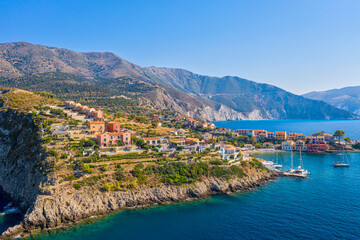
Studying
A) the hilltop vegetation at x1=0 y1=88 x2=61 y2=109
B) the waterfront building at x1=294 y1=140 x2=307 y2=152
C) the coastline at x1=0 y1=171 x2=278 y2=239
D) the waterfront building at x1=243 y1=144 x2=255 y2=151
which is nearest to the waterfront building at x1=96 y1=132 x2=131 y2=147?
the coastline at x1=0 y1=171 x2=278 y2=239

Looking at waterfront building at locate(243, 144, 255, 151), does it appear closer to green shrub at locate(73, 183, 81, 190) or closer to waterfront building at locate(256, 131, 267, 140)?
waterfront building at locate(256, 131, 267, 140)

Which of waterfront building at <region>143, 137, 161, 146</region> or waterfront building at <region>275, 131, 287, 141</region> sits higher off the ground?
waterfront building at <region>143, 137, 161, 146</region>

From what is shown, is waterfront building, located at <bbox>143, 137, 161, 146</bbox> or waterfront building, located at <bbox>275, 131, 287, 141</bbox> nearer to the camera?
waterfront building, located at <bbox>143, 137, 161, 146</bbox>

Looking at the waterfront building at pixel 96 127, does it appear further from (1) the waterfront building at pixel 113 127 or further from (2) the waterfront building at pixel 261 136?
(2) the waterfront building at pixel 261 136

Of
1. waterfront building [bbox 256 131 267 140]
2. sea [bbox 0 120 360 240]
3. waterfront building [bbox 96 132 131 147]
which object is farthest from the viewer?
waterfront building [bbox 256 131 267 140]

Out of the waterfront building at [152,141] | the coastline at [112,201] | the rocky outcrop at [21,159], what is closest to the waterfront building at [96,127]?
the waterfront building at [152,141]

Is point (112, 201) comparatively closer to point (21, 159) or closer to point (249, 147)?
point (21, 159)

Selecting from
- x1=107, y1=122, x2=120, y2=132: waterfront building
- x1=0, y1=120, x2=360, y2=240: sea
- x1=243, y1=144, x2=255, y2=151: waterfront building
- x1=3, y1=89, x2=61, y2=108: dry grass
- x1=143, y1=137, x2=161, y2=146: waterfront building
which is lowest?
x1=0, y1=120, x2=360, y2=240: sea

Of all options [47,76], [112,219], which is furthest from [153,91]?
[112,219]

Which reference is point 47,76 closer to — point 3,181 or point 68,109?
point 68,109
